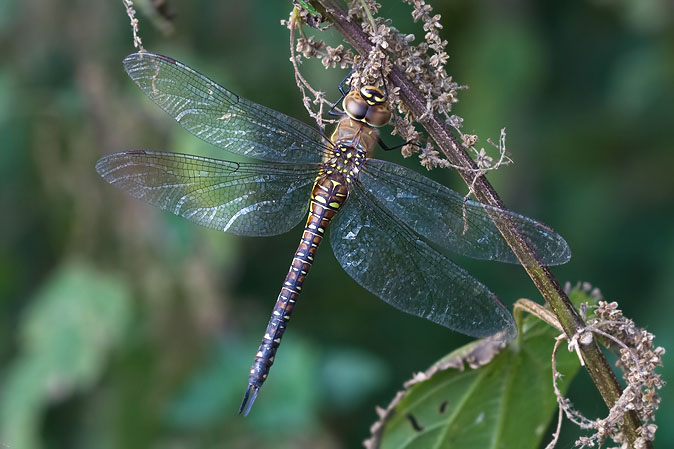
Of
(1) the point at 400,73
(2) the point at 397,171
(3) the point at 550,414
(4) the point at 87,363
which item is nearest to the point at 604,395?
(3) the point at 550,414

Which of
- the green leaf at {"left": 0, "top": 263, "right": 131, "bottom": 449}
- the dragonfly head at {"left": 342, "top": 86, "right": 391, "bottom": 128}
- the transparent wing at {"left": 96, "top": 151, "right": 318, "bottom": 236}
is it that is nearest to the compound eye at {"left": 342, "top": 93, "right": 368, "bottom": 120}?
the dragonfly head at {"left": 342, "top": 86, "right": 391, "bottom": 128}

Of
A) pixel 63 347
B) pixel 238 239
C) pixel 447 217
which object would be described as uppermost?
pixel 238 239

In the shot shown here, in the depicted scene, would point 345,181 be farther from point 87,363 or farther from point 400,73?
point 87,363

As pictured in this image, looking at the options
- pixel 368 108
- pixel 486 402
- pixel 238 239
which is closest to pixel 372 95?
pixel 368 108

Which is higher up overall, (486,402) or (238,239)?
(238,239)

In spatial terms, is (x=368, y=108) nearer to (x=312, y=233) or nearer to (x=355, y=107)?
(x=355, y=107)

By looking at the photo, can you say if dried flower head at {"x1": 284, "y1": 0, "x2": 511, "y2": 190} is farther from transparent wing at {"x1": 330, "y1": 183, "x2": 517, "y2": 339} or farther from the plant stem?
transparent wing at {"x1": 330, "y1": 183, "x2": 517, "y2": 339}

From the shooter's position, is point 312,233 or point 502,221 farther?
point 312,233

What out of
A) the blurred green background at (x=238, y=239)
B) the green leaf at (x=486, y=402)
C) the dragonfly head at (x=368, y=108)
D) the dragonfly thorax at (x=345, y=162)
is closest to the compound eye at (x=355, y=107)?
the dragonfly head at (x=368, y=108)
